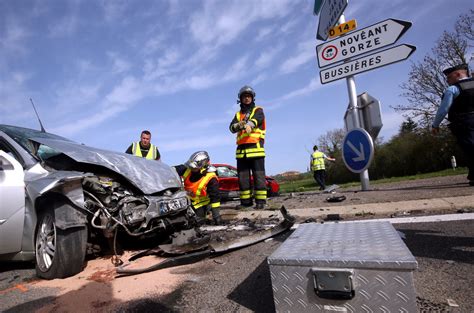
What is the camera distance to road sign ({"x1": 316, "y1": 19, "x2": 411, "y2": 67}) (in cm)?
509

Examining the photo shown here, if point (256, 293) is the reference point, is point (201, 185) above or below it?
above

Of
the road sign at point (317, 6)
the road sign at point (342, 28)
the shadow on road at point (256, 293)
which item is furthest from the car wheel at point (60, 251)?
the road sign at point (317, 6)

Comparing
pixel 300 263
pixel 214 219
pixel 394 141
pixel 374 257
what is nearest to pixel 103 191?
pixel 214 219

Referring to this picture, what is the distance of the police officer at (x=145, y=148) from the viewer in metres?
7.00

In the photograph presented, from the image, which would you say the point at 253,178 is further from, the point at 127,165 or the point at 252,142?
the point at 127,165

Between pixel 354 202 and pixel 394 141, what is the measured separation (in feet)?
68.0

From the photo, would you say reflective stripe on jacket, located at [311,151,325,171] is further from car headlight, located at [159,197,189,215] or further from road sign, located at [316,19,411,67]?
car headlight, located at [159,197,189,215]

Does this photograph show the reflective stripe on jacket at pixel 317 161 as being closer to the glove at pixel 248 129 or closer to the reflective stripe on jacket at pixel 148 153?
the reflective stripe on jacket at pixel 148 153

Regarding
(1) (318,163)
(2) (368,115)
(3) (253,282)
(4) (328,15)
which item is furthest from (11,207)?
(1) (318,163)

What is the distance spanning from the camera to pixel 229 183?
36.3 feet

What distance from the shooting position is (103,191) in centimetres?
318

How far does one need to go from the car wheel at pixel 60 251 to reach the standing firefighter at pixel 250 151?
3.18m

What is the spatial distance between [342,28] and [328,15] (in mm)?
729

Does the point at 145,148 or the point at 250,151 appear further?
the point at 145,148
